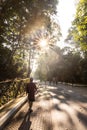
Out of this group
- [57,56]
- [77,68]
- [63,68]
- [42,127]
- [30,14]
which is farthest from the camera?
[57,56]

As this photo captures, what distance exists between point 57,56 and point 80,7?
52796 millimetres

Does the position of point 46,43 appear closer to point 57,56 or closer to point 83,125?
point 83,125

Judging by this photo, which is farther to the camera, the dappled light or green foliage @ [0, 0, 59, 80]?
green foliage @ [0, 0, 59, 80]

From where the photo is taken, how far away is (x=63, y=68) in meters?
60.7

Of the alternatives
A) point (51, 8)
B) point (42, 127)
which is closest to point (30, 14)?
point (51, 8)

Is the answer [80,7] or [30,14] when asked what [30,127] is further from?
[80,7]

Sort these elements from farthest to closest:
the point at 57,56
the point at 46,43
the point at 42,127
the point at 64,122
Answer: the point at 57,56, the point at 46,43, the point at 64,122, the point at 42,127

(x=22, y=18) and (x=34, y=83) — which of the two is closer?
(x=34, y=83)

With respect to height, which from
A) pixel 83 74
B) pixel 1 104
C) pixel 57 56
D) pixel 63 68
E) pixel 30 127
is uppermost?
pixel 57 56

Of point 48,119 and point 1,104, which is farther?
point 1,104

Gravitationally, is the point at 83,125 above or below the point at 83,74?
below

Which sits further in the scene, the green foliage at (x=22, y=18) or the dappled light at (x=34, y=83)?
the green foliage at (x=22, y=18)

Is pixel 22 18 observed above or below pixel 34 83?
above

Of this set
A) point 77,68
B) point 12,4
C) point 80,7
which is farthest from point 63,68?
point 12,4
